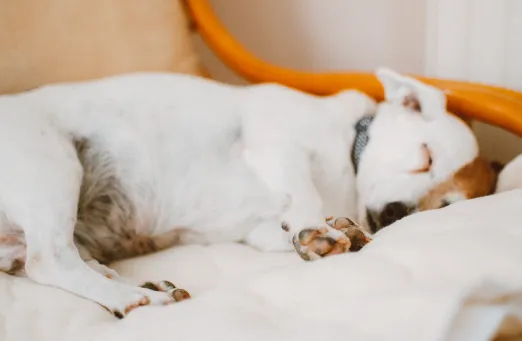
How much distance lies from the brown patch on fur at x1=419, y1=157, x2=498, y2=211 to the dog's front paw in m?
0.27

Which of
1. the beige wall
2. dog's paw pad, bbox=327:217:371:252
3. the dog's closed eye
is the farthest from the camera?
the beige wall

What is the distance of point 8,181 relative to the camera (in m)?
1.11

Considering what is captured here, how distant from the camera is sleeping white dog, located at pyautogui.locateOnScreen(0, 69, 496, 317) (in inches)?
50.1

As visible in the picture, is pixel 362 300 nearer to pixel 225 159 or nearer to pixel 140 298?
pixel 140 298

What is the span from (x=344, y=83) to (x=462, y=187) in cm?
47

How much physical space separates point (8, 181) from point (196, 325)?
511mm

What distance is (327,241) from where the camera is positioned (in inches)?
43.4

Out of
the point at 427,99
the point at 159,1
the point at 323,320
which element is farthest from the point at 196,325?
the point at 159,1

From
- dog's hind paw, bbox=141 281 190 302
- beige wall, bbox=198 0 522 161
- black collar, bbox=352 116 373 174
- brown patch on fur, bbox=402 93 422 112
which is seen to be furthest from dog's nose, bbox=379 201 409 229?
beige wall, bbox=198 0 522 161

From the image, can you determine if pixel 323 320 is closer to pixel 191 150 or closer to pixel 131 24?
pixel 191 150

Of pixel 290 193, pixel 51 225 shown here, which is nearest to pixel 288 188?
pixel 290 193

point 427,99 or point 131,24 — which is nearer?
point 427,99

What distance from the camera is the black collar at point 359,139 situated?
1.44 metres

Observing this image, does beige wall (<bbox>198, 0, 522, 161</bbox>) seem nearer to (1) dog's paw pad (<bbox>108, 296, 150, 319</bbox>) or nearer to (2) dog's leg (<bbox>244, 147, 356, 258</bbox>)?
(2) dog's leg (<bbox>244, 147, 356, 258</bbox>)
